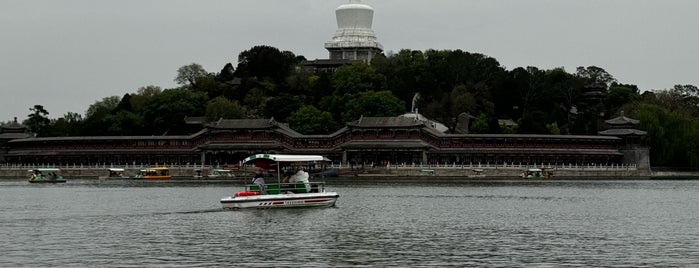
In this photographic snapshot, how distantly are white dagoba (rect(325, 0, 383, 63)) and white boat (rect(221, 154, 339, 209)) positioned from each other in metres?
94.7

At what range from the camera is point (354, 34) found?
468ft

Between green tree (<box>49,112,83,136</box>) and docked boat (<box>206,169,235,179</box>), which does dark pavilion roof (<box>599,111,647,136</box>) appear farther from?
green tree (<box>49,112,83,136</box>)

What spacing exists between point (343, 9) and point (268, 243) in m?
111

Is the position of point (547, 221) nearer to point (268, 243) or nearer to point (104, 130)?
point (268, 243)

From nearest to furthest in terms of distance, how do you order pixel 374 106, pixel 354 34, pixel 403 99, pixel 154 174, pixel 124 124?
pixel 154 174, pixel 374 106, pixel 124 124, pixel 403 99, pixel 354 34

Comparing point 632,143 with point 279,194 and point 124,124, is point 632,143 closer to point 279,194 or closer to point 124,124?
point 124,124

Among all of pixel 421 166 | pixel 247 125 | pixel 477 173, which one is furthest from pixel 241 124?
pixel 477 173

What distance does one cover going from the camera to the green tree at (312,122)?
113000 millimetres

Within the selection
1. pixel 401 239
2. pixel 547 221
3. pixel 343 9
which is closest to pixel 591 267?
pixel 401 239

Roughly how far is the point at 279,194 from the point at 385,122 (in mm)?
60519

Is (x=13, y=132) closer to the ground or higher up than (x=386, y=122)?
higher up

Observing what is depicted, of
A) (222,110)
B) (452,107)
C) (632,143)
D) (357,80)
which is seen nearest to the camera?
(632,143)

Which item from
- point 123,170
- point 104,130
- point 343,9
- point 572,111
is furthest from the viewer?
point 343,9

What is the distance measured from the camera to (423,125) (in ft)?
339
